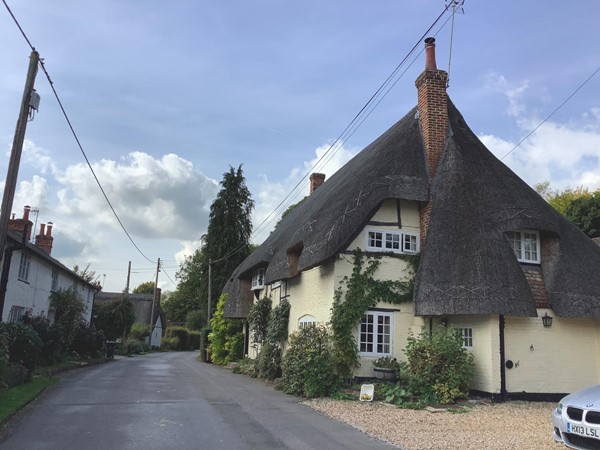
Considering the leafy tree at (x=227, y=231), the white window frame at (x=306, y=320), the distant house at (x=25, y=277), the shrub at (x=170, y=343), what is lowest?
the shrub at (x=170, y=343)

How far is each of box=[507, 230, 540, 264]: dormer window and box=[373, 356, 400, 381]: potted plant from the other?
461 cm

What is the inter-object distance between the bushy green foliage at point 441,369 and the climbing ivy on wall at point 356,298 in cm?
Result: 187

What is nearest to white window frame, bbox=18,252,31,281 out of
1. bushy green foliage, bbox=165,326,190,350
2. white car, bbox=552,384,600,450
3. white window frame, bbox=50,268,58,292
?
white window frame, bbox=50,268,58,292

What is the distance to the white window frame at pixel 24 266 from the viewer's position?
2048 centimetres

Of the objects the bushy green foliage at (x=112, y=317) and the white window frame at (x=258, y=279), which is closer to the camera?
the white window frame at (x=258, y=279)

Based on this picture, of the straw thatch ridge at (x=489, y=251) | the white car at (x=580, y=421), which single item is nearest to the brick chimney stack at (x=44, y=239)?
the straw thatch ridge at (x=489, y=251)

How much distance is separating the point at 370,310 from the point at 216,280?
91.1 feet

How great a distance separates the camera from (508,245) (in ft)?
45.3

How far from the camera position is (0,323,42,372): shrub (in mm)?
14469

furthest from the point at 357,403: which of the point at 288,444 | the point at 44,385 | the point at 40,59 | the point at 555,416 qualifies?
the point at 40,59

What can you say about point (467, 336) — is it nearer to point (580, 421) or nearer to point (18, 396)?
point (580, 421)

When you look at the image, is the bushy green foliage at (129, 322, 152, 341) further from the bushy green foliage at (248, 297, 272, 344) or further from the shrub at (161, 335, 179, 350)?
the bushy green foliage at (248, 297, 272, 344)

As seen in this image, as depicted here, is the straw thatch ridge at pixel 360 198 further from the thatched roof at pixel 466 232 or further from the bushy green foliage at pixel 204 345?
the bushy green foliage at pixel 204 345

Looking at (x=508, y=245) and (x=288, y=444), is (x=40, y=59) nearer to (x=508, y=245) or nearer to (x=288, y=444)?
(x=288, y=444)
